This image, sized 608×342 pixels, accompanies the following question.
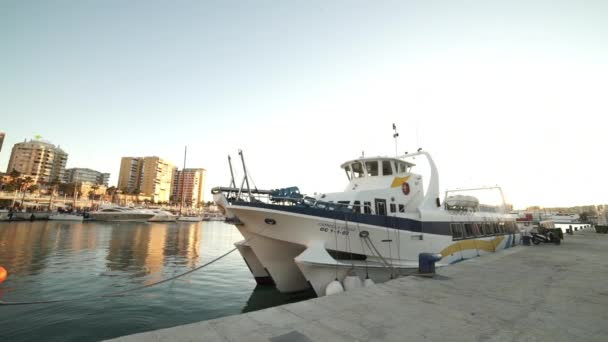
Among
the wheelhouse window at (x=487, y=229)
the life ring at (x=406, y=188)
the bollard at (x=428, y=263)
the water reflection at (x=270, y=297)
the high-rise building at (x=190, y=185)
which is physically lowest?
the water reflection at (x=270, y=297)

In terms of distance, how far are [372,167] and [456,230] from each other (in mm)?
6030

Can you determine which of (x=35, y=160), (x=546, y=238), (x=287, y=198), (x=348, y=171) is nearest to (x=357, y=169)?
(x=348, y=171)

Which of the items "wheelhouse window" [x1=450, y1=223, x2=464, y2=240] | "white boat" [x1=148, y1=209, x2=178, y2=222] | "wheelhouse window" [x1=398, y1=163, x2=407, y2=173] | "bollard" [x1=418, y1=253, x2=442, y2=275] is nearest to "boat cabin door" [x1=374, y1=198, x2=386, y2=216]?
"wheelhouse window" [x1=398, y1=163, x2=407, y2=173]

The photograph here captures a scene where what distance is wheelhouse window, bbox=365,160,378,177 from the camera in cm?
1448

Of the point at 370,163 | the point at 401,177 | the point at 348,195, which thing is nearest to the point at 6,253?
the point at 348,195

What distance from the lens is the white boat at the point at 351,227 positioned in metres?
10.3

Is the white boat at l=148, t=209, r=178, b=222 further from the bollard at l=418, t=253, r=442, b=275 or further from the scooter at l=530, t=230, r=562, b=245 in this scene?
the bollard at l=418, t=253, r=442, b=275

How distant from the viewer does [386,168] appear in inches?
565

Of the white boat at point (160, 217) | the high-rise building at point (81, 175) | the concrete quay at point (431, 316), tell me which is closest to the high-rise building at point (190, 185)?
the high-rise building at point (81, 175)

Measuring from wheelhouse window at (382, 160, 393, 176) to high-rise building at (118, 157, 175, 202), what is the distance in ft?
567

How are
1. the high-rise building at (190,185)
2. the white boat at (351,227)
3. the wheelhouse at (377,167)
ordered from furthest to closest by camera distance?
1. the high-rise building at (190,185)
2. the wheelhouse at (377,167)
3. the white boat at (351,227)

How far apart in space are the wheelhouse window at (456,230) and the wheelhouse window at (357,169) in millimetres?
5585

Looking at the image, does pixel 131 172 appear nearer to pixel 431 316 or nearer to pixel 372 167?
pixel 372 167

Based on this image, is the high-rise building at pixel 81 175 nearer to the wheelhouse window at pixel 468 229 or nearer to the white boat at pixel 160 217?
the white boat at pixel 160 217
